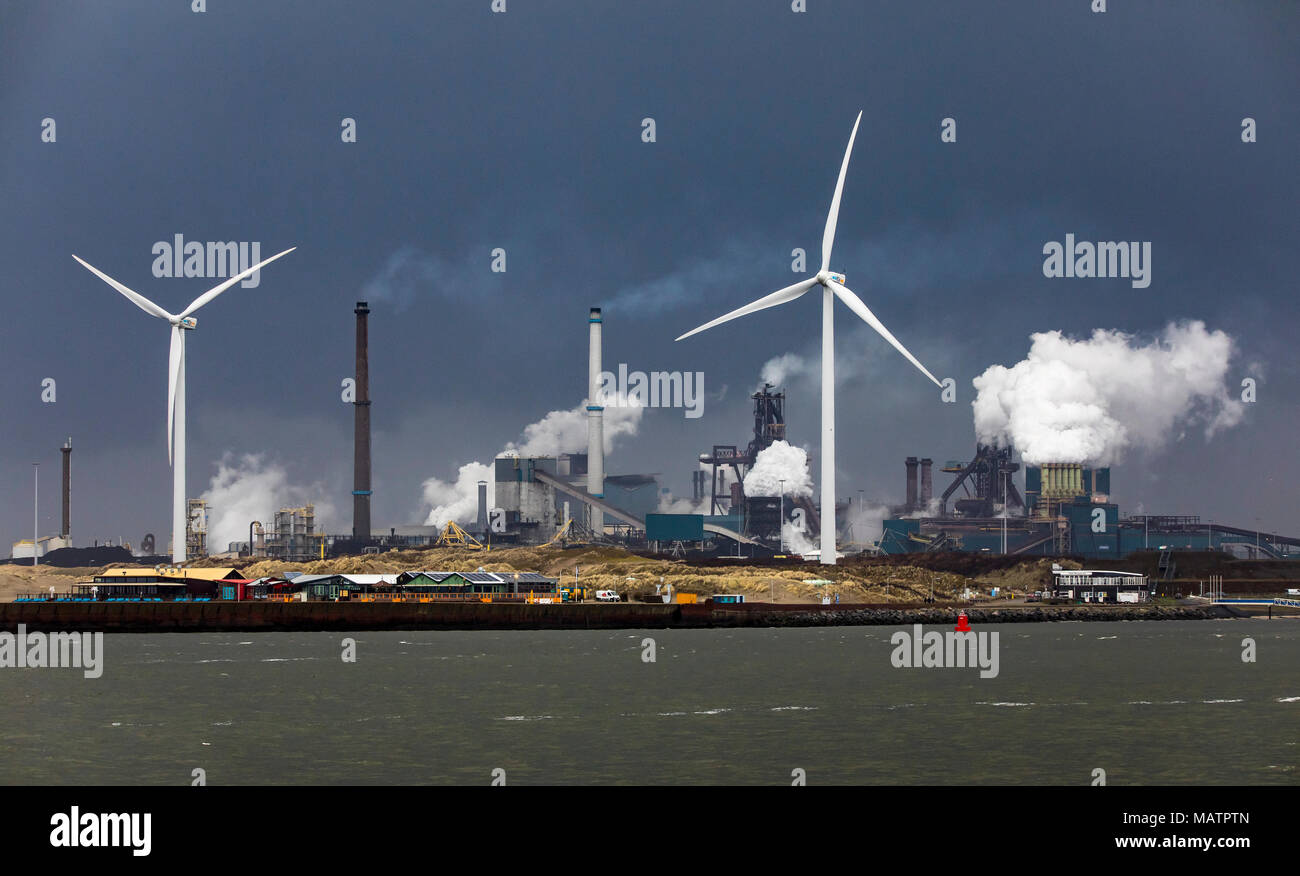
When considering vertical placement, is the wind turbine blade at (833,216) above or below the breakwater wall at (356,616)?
above

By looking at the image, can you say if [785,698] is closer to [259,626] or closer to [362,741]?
[362,741]

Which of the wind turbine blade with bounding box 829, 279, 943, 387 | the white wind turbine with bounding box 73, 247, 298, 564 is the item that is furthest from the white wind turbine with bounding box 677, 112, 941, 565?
the white wind turbine with bounding box 73, 247, 298, 564

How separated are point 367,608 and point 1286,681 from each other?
3831 inches

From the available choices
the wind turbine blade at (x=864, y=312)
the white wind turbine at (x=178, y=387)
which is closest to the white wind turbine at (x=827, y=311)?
the wind turbine blade at (x=864, y=312)

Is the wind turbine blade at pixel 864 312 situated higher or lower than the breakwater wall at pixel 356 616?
higher

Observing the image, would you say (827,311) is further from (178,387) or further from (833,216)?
(178,387)

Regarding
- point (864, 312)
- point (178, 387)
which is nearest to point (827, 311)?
point (864, 312)

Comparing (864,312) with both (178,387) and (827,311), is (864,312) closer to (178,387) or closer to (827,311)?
(827,311)

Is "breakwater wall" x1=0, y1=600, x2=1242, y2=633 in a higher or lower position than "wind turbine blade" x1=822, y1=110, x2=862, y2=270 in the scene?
lower

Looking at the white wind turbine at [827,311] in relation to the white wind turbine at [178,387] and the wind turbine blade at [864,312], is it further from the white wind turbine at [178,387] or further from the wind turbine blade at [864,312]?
the white wind turbine at [178,387]

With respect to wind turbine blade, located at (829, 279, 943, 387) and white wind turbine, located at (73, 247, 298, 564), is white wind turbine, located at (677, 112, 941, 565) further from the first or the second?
white wind turbine, located at (73, 247, 298, 564)
